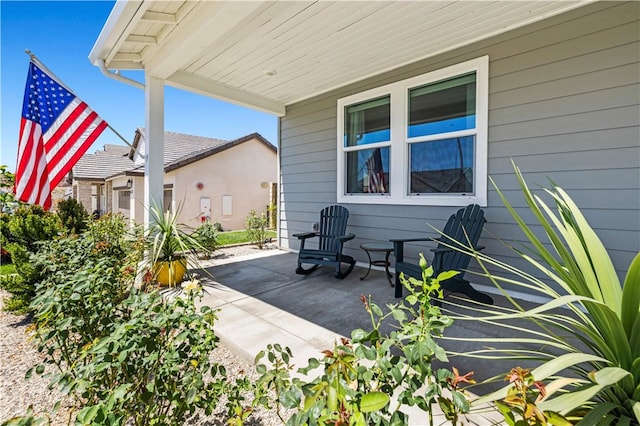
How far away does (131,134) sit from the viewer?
50.6 ft

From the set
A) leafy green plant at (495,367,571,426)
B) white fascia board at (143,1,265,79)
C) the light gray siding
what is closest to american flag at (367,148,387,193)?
the light gray siding

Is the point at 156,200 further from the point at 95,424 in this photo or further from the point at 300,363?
the point at 95,424

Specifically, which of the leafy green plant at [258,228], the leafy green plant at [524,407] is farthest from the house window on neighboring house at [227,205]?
the leafy green plant at [524,407]

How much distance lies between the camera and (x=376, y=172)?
436 cm

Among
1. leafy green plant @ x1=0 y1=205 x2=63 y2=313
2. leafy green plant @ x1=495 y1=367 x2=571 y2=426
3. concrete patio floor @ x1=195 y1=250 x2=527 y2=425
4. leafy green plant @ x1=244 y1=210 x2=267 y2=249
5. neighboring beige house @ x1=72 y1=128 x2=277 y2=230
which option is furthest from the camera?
neighboring beige house @ x1=72 y1=128 x2=277 y2=230

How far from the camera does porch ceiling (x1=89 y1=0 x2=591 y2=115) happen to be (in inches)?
109

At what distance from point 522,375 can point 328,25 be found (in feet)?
10.9

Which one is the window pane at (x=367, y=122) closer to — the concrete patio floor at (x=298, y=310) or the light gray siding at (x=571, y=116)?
the light gray siding at (x=571, y=116)

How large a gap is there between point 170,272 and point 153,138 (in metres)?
1.83

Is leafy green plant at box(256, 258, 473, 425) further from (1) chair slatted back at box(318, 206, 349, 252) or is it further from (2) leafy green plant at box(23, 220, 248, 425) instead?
(1) chair slatted back at box(318, 206, 349, 252)

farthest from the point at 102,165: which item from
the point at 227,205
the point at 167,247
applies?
the point at 167,247

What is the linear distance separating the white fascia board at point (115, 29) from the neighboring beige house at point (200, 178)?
7.22 metres

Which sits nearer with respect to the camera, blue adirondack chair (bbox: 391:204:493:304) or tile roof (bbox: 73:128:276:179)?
blue adirondack chair (bbox: 391:204:493:304)

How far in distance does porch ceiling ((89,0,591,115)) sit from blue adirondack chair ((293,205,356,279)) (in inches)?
80.2
